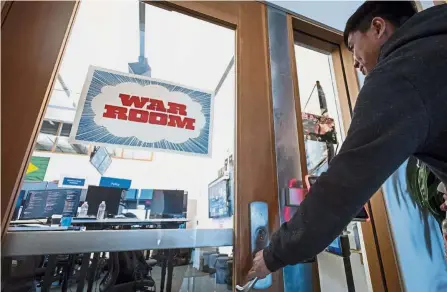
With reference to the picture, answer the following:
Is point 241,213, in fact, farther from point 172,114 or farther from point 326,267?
point 326,267

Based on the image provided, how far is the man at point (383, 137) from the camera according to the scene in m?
0.40

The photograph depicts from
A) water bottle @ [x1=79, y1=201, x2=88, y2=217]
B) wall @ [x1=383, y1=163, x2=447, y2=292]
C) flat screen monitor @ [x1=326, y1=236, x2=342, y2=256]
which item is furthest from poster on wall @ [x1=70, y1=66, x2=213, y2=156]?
wall @ [x1=383, y1=163, x2=447, y2=292]

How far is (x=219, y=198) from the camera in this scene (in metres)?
0.87

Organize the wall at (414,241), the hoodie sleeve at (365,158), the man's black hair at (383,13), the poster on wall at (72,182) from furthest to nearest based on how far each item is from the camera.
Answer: the wall at (414,241)
the poster on wall at (72,182)
the man's black hair at (383,13)
the hoodie sleeve at (365,158)

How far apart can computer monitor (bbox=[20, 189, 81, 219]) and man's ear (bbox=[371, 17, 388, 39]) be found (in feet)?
3.51

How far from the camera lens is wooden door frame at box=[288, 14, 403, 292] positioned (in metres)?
0.88

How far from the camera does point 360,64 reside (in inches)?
29.0

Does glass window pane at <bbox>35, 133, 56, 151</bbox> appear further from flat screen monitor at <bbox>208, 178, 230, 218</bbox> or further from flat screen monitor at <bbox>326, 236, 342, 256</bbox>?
flat screen monitor at <bbox>326, 236, 342, 256</bbox>

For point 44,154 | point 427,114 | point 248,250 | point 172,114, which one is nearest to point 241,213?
point 248,250

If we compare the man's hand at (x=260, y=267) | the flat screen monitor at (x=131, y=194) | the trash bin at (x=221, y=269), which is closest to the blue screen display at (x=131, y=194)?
the flat screen monitor at (x=131, y=194)

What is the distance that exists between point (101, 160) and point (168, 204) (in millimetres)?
270

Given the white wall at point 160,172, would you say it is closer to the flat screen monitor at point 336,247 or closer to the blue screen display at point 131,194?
the blue screen display at point 131,194

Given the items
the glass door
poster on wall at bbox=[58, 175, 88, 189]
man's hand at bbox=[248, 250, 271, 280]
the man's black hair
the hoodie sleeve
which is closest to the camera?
the hoodie sleeve

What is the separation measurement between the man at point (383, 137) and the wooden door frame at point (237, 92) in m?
0.32
